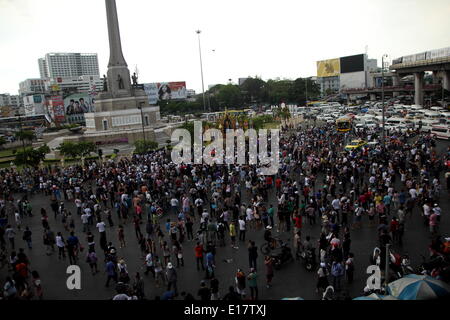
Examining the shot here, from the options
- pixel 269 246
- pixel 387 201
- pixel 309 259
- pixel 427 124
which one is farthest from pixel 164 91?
pixel 309 259

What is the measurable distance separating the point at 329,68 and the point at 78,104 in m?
69.7

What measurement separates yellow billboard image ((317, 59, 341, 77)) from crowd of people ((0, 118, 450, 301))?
82.1m

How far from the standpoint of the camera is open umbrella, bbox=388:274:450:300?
6.66 meters

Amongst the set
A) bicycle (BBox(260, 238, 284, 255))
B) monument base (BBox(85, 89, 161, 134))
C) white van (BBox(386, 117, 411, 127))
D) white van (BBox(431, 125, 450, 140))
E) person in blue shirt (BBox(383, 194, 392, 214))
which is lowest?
bicycle (BBox(260, 238, 284, 255))

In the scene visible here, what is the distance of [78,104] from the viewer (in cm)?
9219

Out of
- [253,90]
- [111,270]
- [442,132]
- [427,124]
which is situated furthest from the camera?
[253,90]

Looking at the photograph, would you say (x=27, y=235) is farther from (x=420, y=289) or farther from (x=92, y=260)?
(x=420, y=289)

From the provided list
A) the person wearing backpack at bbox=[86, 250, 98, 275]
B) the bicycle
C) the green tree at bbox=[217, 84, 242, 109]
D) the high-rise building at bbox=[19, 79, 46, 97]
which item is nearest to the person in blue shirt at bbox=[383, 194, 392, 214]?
the bicycle

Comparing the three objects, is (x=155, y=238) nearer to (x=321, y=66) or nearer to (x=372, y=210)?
(x=372, y=210)

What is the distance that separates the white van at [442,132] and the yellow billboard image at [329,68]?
7508 centimetres

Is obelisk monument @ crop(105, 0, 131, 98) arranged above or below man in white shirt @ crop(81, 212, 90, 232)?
above

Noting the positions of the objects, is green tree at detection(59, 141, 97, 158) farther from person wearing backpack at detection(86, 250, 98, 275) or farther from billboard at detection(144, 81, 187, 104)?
billboard at detection(144, 81, 187, 104)

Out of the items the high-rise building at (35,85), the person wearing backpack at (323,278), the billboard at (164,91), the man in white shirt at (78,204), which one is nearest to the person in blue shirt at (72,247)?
the man in white shirt at (78,204)
